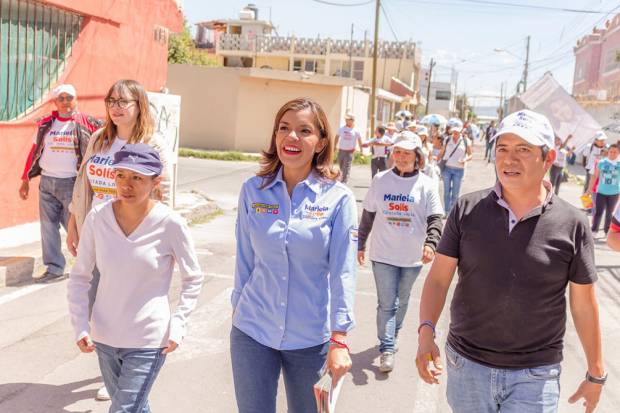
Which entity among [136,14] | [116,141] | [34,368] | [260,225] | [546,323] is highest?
[136,14]

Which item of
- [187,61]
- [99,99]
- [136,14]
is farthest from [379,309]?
[187,61]

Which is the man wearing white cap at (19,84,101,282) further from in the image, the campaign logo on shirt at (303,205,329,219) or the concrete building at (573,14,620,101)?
the concrete building at (573,14,620,101)

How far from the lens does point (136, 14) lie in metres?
12.0

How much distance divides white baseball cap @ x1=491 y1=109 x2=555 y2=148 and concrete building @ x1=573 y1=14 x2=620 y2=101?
128 feet

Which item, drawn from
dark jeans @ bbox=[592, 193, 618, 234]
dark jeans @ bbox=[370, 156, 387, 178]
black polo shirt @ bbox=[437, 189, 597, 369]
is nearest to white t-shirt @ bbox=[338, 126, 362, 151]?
dark jeans @ bbox=[370, 156, 387, 178]

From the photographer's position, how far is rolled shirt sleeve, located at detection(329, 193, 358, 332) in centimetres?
293

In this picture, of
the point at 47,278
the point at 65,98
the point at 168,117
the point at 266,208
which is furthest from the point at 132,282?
the point at 168,117

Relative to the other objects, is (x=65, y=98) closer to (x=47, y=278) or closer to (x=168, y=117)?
(x=47, y=278)

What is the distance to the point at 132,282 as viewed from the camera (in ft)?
10.6

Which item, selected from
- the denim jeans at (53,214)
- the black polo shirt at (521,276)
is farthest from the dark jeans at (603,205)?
the black polo shirt at (521,276)

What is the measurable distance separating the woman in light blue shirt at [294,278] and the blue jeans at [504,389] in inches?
20.7

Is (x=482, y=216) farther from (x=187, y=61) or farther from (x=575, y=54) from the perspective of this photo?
(x=575, y=54)

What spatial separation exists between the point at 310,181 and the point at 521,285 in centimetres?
99

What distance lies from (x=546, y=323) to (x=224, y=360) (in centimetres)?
306
